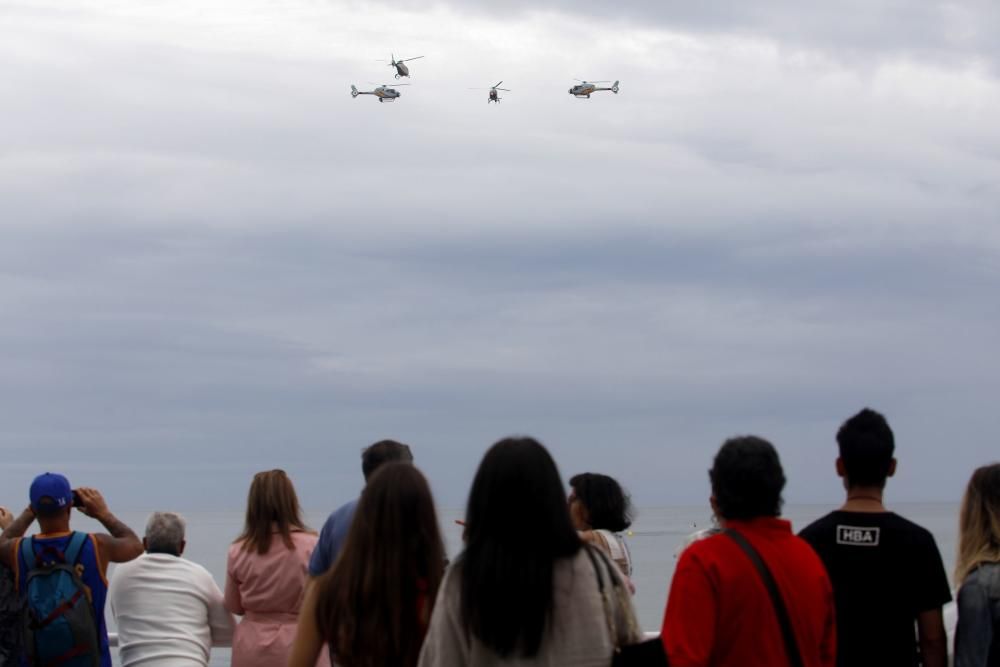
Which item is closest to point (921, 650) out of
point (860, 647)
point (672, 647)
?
point (860, 647)

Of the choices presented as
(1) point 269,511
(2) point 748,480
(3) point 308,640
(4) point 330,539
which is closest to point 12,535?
(1) point 269,511

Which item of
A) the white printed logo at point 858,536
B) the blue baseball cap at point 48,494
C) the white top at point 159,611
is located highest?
the blue baseball cap at point 48,494

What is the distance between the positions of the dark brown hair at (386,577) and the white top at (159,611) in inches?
95.1

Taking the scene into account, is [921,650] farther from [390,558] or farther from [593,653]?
[390,558]

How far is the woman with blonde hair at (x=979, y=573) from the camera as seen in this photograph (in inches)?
205

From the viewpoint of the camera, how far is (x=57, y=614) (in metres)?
6.23

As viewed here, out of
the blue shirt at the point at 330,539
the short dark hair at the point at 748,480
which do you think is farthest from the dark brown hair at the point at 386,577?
the blue shirt at the point at 330,539

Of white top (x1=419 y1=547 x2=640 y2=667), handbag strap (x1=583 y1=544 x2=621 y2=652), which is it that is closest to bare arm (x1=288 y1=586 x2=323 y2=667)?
white top (x1=419 y1=547 x2=640 y2=667)

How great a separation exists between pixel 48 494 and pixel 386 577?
2739 millimetres

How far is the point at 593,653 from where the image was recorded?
12.7 ft

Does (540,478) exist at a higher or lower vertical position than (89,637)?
higher

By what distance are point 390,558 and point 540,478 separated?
2.13 ft

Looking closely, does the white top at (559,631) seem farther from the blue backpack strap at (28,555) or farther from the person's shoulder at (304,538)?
the blue backpack strap at (28,555)

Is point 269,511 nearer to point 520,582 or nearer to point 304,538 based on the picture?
point 304,538
